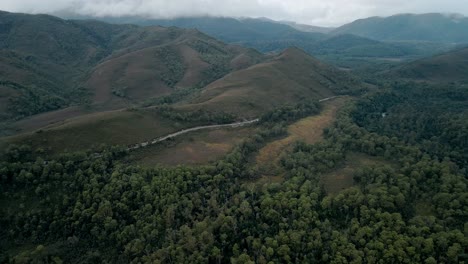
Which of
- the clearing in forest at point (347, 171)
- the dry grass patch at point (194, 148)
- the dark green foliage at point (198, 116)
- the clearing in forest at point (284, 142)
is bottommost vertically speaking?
the clearing in forest at point (347, 171)

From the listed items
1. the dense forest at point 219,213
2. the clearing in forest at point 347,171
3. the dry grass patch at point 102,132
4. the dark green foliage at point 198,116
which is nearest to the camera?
the dense forest at point 219,213

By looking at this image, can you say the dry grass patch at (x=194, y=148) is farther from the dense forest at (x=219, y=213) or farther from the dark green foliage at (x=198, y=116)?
the dense forest at (x=219, y=213)

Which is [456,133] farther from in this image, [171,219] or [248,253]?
[171,219]

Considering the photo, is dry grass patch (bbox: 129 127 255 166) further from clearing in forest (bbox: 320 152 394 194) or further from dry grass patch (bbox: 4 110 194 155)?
clearing in forest (bbox: 320 152 394 194)

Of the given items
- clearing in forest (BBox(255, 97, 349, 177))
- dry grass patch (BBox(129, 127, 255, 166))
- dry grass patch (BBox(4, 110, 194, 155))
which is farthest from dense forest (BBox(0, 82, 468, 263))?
dry grass patch (BBox(129, 127, 255, 166))

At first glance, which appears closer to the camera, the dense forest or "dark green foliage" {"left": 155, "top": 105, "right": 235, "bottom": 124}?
the dense forest

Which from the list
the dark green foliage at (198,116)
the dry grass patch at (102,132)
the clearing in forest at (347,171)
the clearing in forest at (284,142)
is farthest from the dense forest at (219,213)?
the dark green foliage at (198,116)

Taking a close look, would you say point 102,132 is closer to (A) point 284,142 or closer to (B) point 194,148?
(B) point 194,148

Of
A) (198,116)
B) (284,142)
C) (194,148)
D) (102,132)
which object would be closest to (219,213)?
(194,148)
